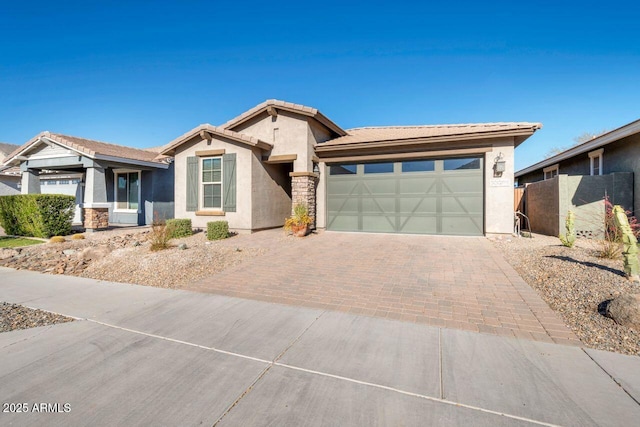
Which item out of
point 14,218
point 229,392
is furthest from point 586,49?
point 14,218

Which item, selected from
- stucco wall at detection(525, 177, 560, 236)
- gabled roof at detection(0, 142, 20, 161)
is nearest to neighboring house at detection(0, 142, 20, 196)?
gabled roof at detection(0, 142, 20, 161)

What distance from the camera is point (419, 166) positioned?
1047cm

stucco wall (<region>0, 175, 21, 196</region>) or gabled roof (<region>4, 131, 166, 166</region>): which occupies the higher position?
gabled roof (<region>4, 131, 166, 166</region>)

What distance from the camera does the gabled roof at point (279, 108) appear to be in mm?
10867

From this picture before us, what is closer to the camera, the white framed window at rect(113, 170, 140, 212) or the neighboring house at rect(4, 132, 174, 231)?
the neighboring house at rect(4, 132, 174, 231)

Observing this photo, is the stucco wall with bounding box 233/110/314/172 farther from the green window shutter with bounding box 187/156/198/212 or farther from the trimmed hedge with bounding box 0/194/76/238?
the trimmed hedge with bounding box 0/194/76/238

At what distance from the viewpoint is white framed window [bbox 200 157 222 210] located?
11297mm

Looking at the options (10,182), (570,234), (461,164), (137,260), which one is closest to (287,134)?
(461,164)

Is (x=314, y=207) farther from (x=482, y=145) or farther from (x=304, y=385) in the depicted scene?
(x=304, y=385)

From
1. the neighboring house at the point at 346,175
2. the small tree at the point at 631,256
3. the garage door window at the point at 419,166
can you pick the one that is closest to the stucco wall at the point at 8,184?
the neighboring house at the point at 346,175

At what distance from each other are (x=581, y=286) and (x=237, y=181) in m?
10.1

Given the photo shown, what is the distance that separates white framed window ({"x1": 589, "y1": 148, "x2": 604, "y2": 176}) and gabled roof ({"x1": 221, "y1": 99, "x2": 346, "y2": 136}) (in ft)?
34.6

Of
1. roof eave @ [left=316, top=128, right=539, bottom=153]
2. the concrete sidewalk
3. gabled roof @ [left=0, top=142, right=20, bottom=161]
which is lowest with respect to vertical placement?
the concrete sidewalk

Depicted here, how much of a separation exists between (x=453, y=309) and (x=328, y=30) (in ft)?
41.0
